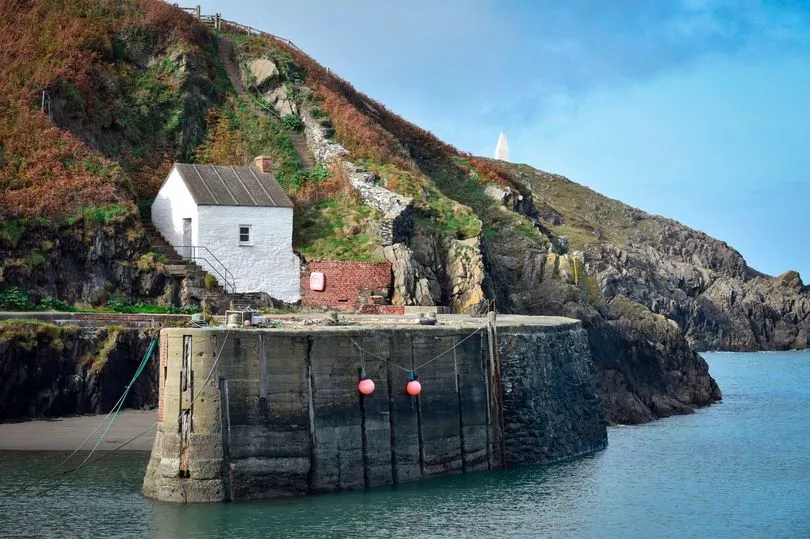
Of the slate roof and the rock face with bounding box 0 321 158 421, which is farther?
the slate roof

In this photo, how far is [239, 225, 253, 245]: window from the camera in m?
53.9

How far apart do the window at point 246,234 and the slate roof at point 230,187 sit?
1062 mm

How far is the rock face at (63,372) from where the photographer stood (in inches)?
1607

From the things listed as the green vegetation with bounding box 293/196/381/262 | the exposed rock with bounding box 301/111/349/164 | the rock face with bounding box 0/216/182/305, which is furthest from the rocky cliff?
the rock face with bounding box 0/216/182/305

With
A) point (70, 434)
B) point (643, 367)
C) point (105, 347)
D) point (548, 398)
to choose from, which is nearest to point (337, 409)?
point (70, 434)

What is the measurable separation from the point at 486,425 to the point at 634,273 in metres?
116

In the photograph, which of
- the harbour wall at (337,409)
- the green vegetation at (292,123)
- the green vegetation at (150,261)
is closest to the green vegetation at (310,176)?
the green vegetation at (292,123)

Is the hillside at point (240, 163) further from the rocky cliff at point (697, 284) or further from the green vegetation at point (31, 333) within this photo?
the rocky cliff at point (697, 284)

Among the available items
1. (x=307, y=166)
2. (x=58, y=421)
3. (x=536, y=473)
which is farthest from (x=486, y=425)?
(x=307, y=166)

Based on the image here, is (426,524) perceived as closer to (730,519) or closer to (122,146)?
(730,519)

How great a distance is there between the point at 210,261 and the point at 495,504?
22920mm

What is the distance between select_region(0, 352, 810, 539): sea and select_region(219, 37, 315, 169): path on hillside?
1034 inches

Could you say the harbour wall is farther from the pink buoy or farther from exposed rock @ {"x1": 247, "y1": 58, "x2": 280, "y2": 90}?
exposed rock @ {"x1": 247, "y1": 58, "x2": 280, "y2": 90}

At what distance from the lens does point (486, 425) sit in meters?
39.1
